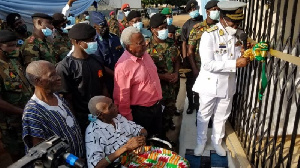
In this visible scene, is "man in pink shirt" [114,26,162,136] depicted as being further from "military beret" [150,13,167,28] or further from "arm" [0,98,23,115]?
"arm" [0,98,23,115]

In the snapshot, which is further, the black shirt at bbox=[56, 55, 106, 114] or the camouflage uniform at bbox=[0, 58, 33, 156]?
the camouflage uniform at bbox=[0, 58, 33, 156]

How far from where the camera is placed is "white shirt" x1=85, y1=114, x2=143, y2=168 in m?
2.35

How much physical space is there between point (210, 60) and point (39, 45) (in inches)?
103

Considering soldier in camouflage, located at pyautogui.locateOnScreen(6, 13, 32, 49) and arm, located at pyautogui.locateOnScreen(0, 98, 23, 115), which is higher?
soldier in camouflage, located at pyautogui.locateOnScreen(6, 13, 32, 49)

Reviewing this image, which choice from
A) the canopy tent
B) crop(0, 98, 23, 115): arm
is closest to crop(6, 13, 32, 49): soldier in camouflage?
the canopy tent

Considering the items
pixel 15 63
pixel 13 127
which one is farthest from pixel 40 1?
pixel 13 127

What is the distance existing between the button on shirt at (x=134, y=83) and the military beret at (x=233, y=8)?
1.01 metres

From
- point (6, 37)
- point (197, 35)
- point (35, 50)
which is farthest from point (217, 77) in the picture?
point (35, 50)

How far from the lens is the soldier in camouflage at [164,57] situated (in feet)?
12.3

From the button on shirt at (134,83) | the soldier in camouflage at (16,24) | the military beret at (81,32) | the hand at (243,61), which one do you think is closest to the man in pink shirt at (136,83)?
the button on shirt at (134,83)

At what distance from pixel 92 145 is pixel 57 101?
50cm

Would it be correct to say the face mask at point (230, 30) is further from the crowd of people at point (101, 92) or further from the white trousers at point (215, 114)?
the white trousers at point (215, 114)

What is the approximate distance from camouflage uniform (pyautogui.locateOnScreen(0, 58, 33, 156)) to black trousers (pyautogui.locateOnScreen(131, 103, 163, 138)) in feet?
4.25

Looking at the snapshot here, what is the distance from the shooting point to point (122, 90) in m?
2.82
